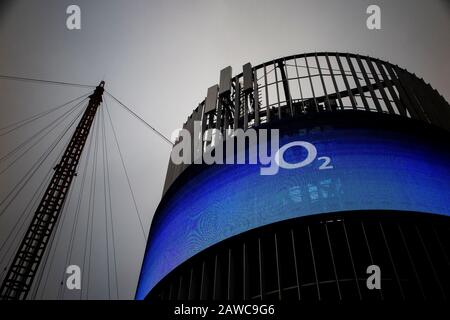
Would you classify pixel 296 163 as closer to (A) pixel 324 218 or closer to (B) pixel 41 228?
(A) pixel 324 218

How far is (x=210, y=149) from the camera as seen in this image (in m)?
18.5

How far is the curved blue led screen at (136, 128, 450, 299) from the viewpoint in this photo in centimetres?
1341

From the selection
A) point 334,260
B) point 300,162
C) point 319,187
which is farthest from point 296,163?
point 334,260

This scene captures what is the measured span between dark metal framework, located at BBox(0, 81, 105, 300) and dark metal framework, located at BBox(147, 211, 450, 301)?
20254 millimetres

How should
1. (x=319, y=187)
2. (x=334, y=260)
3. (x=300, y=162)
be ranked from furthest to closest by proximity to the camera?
(x=300, y=162)
(x=319, y=187)
(x=334, y=260)

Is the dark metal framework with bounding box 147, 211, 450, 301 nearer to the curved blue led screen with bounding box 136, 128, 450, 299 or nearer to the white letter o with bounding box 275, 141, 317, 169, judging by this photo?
the curved blue led screen with bounding box 136, 128, 450, 299

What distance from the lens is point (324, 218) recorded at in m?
12.9

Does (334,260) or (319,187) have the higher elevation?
(319,187)

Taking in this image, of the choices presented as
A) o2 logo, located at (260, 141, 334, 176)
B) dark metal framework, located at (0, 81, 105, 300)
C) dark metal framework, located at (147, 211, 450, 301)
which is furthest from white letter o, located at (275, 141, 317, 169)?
dark metal framework, located at (0, 81, 105, 300)

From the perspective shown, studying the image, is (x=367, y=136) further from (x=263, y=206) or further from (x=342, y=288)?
(x=342, y=288)

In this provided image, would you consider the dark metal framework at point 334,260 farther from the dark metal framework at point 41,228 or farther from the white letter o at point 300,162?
the dark metal framework at point 41,228

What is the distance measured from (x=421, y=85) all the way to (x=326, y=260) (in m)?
13.6

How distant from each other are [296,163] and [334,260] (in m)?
4.56

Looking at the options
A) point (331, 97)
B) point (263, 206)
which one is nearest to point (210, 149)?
point (263, 206)
